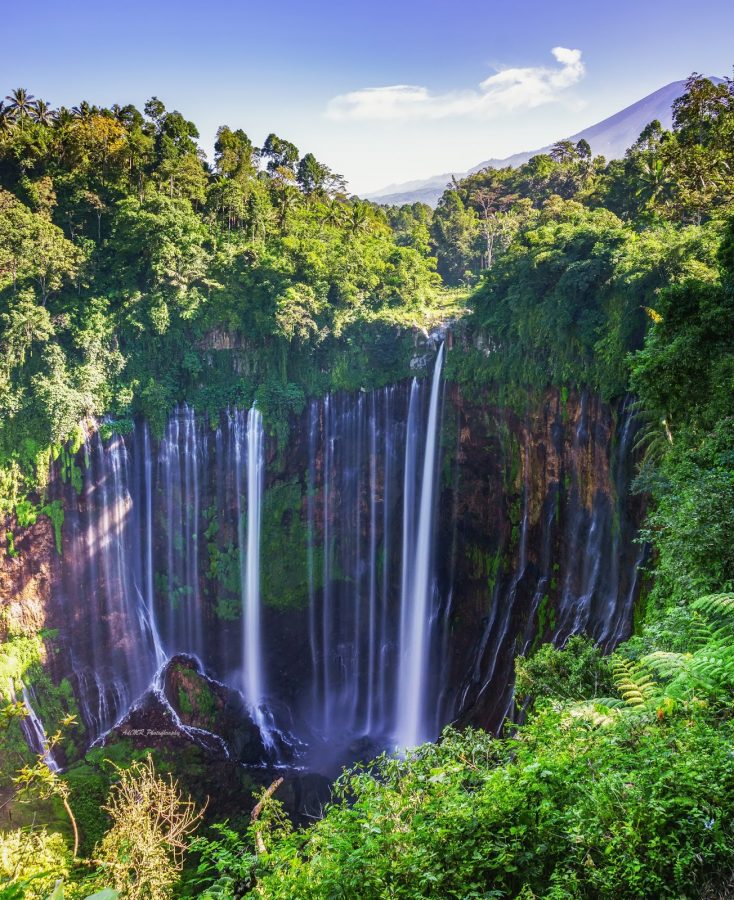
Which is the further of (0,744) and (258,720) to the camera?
(258,720)

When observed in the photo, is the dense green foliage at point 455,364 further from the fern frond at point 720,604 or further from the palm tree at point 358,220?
the palm tree at point 358,220

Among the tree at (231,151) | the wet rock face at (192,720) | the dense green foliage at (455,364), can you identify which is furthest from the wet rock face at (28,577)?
the tree at (231,151)

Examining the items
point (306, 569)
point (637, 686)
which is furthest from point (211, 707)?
point (637, 686)

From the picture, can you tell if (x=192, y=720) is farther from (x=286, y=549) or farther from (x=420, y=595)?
(x=420, y=595)

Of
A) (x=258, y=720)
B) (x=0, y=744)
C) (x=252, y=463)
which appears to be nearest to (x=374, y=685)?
(x=258, y=720)

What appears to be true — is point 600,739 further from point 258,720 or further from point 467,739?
point 258,720
